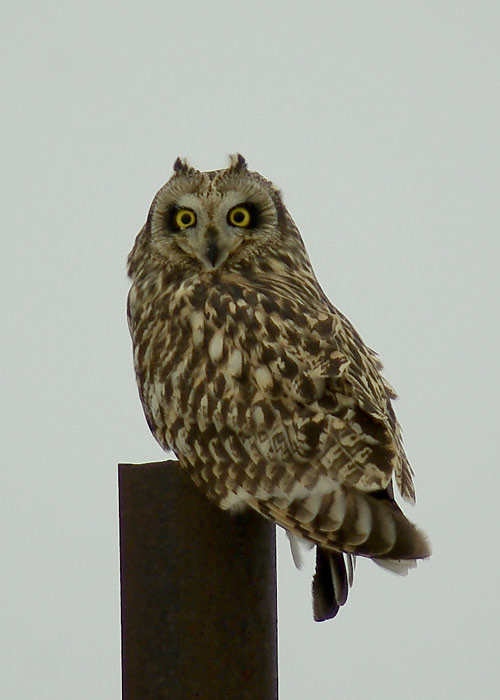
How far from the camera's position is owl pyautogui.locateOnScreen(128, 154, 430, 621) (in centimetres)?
289

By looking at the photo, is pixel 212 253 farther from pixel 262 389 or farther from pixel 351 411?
pixel 351 411

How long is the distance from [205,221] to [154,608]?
1.33 metres

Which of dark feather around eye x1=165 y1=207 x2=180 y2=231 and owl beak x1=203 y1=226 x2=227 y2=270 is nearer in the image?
owl beak x1=203 y1=226 x2=227 y2=270

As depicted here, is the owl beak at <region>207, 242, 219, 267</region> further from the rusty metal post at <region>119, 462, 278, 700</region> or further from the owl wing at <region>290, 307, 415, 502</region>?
the rusty metal post at <region>119, 462, 278, 700</region>

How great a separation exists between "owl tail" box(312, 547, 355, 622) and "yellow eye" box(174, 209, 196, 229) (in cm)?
116

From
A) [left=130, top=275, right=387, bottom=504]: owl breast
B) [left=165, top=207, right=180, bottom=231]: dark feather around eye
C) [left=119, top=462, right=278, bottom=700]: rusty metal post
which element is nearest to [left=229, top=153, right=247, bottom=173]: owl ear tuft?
[left=165, top=207, right=180, bottom=231]: dark feather around eye

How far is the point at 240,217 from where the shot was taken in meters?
3.68

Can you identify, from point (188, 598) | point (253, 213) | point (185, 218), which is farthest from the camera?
point (253, 213)

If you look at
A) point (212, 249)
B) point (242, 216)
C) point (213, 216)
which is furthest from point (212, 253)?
point (242, 216)

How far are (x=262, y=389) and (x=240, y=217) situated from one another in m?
0.83

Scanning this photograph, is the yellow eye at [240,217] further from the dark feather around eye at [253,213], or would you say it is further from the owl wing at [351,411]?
the owl wing at [351,411]

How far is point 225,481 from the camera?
3.01m

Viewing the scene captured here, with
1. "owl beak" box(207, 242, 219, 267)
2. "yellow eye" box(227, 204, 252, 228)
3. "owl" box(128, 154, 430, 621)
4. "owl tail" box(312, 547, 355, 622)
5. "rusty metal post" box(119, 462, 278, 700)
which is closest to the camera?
"rusty metal post" box(119, 462, 278, 700)

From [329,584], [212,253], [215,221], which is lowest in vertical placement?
[329,584]
